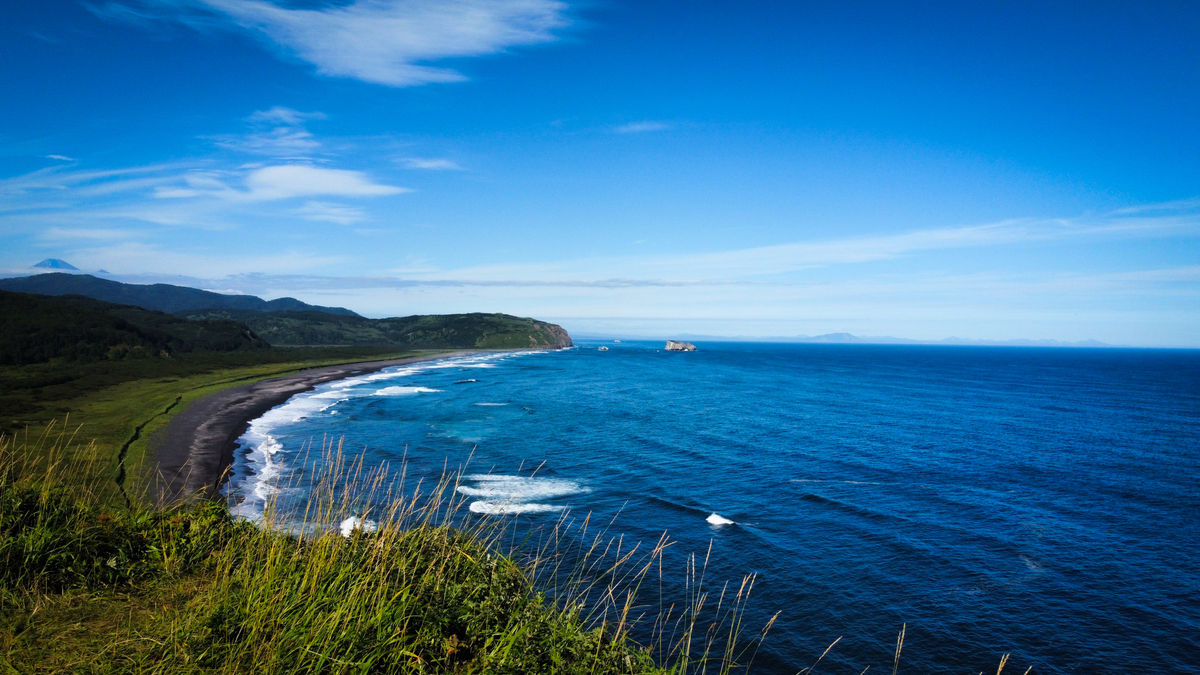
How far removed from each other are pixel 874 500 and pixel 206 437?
163ft

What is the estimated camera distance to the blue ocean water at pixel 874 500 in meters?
19.3

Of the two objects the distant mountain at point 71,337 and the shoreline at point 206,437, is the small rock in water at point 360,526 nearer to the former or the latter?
the shoreline at point 206,437

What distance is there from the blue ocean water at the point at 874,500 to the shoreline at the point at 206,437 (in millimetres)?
2077

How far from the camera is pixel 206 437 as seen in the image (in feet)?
147

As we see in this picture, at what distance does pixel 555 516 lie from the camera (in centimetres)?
2784

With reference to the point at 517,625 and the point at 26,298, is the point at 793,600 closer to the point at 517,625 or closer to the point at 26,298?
the point at 517,625

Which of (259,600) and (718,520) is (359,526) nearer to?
(259,600)

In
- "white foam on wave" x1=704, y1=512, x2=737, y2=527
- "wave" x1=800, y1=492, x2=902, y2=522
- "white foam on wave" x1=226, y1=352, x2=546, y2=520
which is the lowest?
"white foam on wave" x1=226, y1=352, x2=546, y2=520

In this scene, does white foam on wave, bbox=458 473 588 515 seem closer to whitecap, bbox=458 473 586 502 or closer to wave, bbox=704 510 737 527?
whitecap, bbox=458 473 586 502

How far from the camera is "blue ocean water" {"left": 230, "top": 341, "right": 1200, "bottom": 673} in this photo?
761 inches

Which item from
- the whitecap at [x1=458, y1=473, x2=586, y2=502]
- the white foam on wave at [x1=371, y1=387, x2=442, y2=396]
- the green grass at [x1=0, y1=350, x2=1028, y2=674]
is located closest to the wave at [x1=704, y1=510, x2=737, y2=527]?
the whitecap at [x1=458, y1=473, x2=586, y2=502]

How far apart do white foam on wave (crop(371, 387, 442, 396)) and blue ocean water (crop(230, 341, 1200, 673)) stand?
3.27m

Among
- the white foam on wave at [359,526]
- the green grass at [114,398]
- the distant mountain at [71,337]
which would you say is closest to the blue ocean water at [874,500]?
the white foam on wave at [359,526]

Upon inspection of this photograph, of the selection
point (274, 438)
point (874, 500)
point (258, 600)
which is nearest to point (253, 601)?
point (258, 600)
